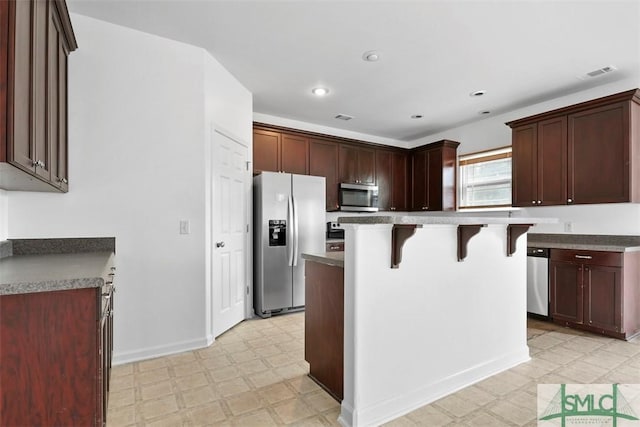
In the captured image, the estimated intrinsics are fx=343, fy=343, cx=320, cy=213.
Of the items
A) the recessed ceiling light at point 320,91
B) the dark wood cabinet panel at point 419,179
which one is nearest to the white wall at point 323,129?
the dark wood cabinet panel at point 419,179

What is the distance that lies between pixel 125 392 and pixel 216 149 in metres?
2.11

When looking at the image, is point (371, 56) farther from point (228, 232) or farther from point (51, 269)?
point (51, 269)

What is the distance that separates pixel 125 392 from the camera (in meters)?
2.26

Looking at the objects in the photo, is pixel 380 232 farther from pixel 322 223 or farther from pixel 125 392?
pixel 322 223

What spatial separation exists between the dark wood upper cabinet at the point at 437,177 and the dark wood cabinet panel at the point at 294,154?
6.82ft

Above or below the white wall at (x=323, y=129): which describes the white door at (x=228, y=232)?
below

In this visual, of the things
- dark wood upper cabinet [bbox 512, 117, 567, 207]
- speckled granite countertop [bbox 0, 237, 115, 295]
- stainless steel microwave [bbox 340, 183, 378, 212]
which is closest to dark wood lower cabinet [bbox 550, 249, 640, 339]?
dark wood upper cabinet [bbox 512, 117, 567, 207]

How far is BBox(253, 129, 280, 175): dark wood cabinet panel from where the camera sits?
459cm

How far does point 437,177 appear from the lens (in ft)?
18.0

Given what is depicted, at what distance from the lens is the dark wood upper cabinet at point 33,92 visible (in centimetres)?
137

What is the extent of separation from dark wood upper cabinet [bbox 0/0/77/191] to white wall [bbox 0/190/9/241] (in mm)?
160

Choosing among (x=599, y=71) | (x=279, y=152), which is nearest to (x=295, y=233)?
(x=279, y=152)

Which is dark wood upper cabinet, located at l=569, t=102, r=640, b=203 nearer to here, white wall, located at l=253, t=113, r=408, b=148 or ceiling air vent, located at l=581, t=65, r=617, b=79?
ceiling air vent, located at l=581, t=65, r=617, b=79

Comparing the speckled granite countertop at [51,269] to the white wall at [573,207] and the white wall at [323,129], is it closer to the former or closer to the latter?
the white wall at [323,129]
